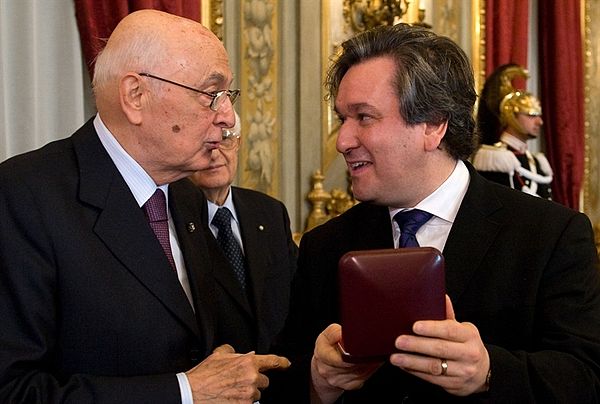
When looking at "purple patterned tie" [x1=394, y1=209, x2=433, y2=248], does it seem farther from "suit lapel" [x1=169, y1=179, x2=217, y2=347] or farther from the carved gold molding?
the carved gold molding

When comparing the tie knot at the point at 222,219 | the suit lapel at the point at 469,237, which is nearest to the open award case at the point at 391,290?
the suit lapel at the point at 469,237

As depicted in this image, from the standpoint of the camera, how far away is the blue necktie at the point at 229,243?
3018mm

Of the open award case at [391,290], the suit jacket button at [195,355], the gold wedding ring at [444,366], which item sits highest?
the open award case at [391,290]

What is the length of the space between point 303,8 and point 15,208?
395 cm

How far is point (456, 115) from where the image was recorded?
85.2 inches

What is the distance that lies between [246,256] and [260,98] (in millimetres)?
2537

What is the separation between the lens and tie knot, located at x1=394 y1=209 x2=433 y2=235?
2.14 meters

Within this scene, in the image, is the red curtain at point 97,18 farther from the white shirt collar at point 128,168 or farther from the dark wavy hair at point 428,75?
the dark wavy hair at point 428,75

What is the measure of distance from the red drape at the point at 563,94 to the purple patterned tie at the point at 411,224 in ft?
17.6

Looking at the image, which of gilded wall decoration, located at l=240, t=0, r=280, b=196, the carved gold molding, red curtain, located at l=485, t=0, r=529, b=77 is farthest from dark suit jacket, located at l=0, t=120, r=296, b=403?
red curtain, located at l=485, t=0, r=529, b=77

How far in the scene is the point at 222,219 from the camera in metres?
3.12

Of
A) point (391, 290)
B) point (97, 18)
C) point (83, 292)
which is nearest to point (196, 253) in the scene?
point (83, 292)

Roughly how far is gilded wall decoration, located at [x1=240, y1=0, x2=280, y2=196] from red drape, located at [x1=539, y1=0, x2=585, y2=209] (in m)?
2.76

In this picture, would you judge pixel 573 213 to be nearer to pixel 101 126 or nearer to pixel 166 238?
pixel 166 238
